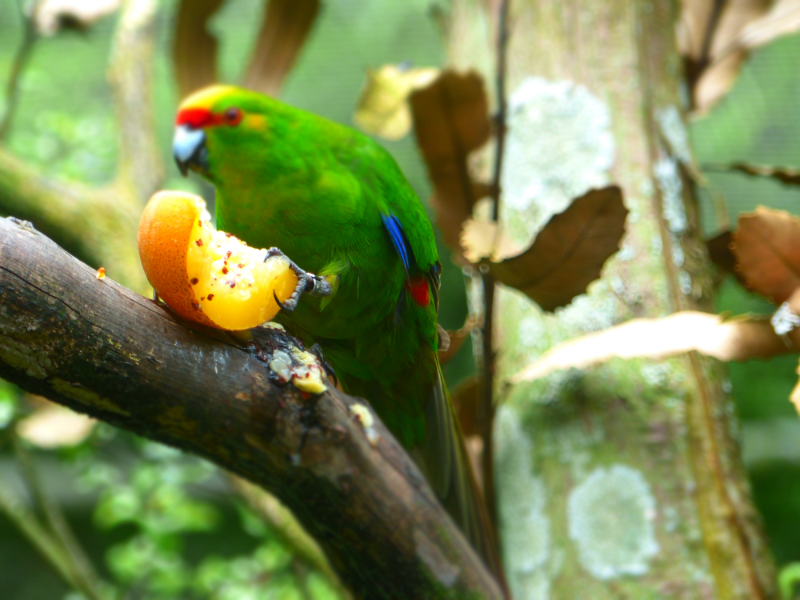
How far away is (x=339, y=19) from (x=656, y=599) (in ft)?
7.56

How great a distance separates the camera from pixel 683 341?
40.6 inches

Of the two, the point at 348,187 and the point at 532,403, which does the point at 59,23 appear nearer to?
the point at 348,187

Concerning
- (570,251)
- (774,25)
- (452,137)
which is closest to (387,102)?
(452,137)

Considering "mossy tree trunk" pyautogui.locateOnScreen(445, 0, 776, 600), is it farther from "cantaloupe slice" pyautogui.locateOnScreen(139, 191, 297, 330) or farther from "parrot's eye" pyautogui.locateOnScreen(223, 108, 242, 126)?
"cantaloupe slice" pyautogui.locateOnScreen(139, 191, 297, 330)

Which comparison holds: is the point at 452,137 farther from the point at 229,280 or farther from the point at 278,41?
the point at 229,280

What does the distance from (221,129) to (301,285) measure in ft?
2.02

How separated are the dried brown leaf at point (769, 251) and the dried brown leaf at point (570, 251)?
0.22 m

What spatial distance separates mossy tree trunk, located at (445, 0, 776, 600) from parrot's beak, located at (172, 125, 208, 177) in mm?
743

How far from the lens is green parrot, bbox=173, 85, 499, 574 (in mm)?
1188

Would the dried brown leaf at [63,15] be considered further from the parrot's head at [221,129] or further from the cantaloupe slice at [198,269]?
the cantaloupe slice at [198,269]

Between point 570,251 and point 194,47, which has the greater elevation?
point 194,47

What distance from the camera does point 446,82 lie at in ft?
4.68

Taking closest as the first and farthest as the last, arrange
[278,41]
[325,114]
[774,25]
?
[774,25]
[278,41]
[325,114]

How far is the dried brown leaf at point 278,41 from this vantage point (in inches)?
71.6
